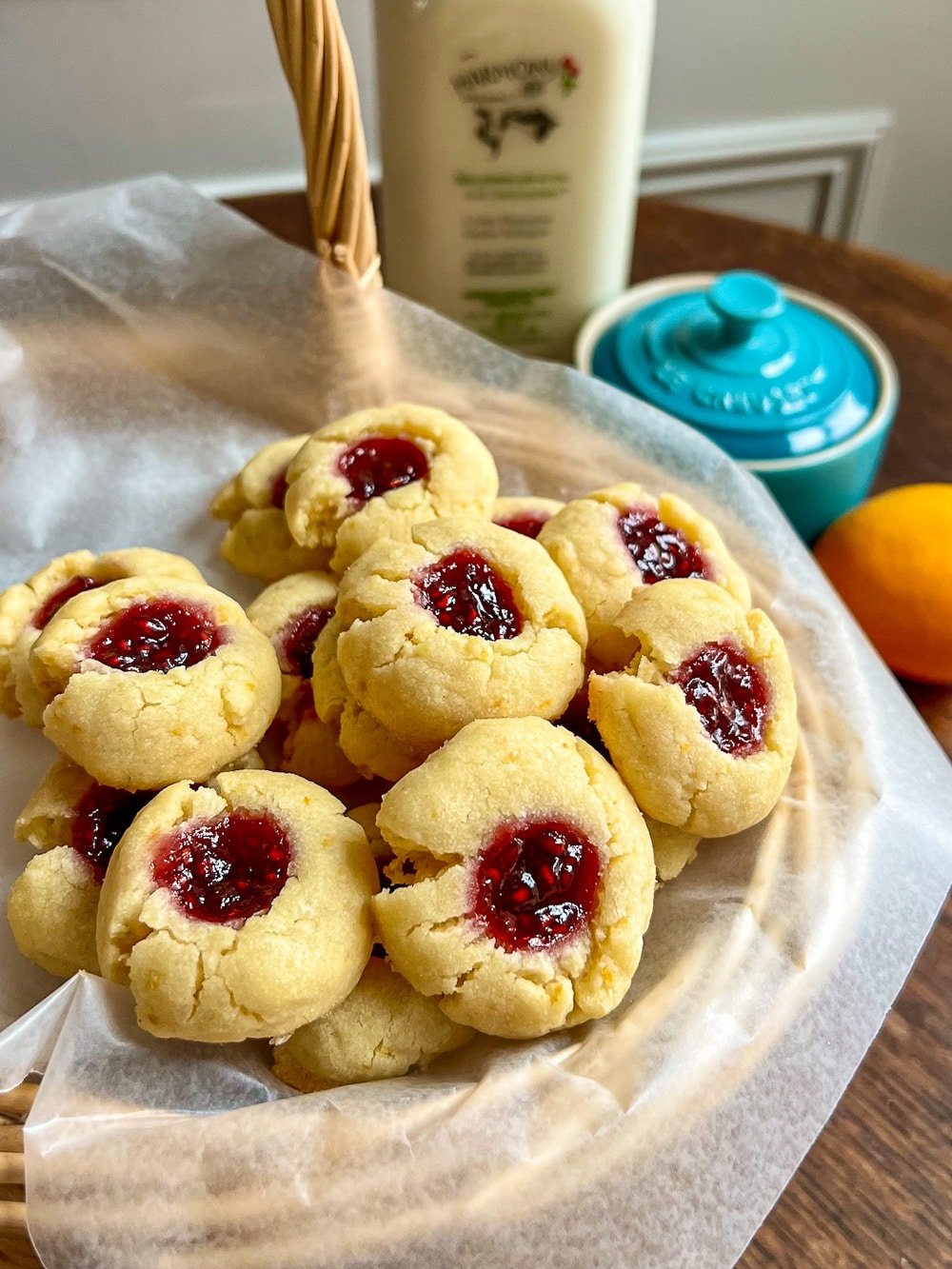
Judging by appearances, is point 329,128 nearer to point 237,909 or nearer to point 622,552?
point 622,552

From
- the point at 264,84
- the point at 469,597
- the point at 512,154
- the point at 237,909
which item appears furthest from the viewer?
the point at 264,84

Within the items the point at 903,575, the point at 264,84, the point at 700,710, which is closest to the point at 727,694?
the point at 700,710

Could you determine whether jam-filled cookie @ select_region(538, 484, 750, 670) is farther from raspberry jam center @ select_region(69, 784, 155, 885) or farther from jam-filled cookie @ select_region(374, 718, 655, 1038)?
raspberry jam center @ select_region(69, 784, 155, 885)

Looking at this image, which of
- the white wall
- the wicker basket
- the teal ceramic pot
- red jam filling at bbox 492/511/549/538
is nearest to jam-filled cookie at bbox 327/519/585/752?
red jam filling at bbox 492/511/549/538

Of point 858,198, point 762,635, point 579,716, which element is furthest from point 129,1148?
point 858,198

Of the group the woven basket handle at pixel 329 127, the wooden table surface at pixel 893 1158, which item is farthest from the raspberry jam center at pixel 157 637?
the wooden table surface at pixel 893 1158
